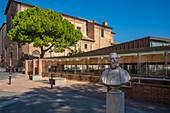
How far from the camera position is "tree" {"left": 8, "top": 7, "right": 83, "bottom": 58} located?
29281 millimetres

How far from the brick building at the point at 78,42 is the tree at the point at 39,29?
31.2 ft

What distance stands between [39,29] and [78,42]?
22.3 m

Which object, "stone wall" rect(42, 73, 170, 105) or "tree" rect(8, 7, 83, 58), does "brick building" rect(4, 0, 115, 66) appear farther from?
"stone wall" rect(42, 73, 170, 105)

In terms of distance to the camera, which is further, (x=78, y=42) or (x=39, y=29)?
(x=78, y=42)

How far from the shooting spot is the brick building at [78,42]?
1579 inches

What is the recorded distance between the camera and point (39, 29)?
29344 millimetres

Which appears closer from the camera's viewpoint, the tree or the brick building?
the tree

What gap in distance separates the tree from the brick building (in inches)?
375

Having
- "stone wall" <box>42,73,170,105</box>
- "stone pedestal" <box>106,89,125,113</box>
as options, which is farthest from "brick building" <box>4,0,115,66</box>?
"stone pedestal" <box>106,89,125,113</box>

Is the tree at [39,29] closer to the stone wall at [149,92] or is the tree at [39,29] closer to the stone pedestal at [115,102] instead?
the stone wall at [149,92]

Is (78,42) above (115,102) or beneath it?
above

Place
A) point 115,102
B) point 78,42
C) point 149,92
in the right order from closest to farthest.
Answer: point 115,102 → point 149,92 → point 78,42

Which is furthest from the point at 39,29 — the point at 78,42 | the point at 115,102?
the point at 115,102

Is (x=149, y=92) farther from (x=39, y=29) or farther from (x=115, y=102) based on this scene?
(x=39, y=29)
